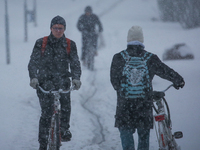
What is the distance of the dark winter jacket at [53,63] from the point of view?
3.99 meters

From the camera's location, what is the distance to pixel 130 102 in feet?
11.0

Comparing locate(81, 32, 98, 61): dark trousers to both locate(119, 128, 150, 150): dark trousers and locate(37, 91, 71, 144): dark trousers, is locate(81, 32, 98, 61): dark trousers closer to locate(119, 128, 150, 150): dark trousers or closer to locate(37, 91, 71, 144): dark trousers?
locate(37, 91, 71, 144): dark trousers

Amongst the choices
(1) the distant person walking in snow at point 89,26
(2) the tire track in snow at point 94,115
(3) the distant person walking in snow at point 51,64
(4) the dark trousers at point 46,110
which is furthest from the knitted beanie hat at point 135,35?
(1) the distant person walking in snow at point 89,26

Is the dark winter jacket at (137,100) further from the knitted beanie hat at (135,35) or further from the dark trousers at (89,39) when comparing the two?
the dark trousers at (89,39)

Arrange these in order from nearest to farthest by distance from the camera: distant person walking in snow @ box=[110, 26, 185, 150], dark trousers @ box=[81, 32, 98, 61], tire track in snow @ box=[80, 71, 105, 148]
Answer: distant person walking in snow @ box=[110, 26, 185, 150], tire track in snow @ box=[80, 71, 105, 148], dark trousers @ box=[81, 32, 98, 61]

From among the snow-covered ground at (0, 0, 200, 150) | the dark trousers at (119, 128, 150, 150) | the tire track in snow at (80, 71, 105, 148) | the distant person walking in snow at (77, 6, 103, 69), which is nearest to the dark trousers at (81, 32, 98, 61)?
the distant person walking in snow at (77, 6, 103, 69)

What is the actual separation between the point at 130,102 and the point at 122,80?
0.28 m

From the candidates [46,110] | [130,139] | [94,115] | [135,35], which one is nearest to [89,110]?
[94,115]

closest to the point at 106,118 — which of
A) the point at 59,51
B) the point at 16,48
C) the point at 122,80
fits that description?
the point at 59,51

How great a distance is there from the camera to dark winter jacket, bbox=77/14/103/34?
10234 mm

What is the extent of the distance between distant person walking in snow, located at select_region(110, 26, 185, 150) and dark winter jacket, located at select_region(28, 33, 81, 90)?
0.91 metres

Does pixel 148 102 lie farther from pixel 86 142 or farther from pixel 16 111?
pixel 16 111

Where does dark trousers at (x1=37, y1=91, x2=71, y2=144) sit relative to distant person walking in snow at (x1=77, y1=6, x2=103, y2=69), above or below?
below

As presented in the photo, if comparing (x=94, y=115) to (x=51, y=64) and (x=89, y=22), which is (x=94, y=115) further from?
(x=89, y=22)
